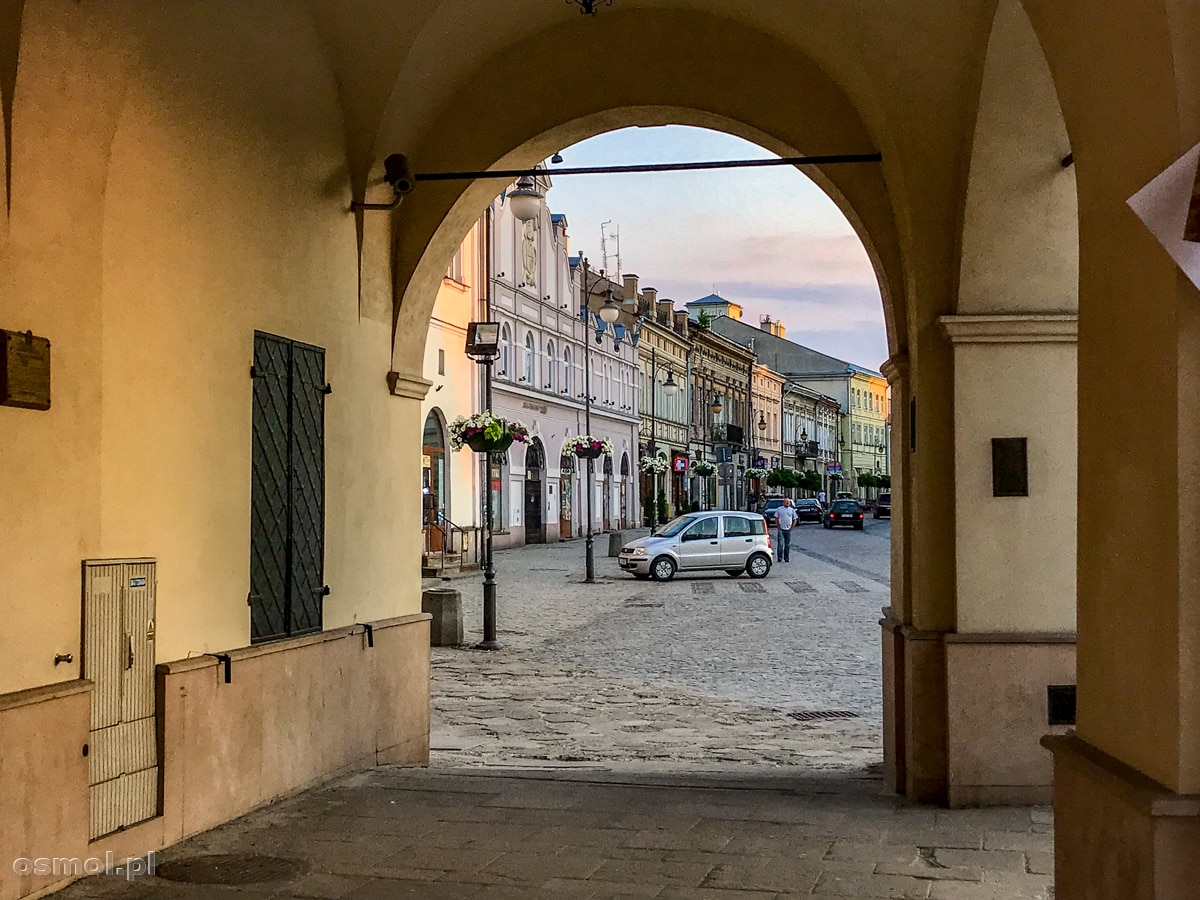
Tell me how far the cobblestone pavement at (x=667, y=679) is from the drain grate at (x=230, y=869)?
12.8 ft

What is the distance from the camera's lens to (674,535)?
2922 centimetres

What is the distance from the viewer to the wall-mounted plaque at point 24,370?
16.3 ft

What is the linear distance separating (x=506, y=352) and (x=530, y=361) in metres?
3.15

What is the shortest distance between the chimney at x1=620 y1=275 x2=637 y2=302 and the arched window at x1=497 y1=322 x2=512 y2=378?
23.3 m

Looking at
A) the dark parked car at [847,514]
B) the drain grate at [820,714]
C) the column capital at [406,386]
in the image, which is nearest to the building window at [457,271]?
the drain grate at [820,714]

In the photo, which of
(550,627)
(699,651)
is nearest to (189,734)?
(699,651)

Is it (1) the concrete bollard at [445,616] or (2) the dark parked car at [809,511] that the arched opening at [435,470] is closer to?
(1) the concrete bollard at [445,616]

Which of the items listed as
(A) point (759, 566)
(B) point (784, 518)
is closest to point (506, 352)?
(B) point (784, 518)

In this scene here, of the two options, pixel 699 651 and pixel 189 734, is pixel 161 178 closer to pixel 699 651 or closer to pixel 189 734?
pixel 189 734

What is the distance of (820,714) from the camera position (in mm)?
12164

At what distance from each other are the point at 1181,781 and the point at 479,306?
36.5m

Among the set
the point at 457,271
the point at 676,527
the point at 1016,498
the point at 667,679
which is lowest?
the point at 667,679

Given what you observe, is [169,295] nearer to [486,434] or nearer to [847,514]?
[486,434]

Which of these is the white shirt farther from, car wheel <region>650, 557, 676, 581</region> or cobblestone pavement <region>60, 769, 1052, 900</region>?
cobblestone pavement <region>60, 769, 1052, 900</region>
